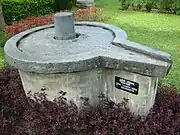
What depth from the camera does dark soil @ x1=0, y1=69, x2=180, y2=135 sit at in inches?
131

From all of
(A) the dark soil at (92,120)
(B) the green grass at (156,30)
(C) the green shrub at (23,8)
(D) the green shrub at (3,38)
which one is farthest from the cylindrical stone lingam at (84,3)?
(A) the dark soil at (92,120)

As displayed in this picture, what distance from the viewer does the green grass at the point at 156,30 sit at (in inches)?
223

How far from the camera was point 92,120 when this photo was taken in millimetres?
3457

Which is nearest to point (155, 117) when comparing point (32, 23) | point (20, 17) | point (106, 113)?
point (106, 113)

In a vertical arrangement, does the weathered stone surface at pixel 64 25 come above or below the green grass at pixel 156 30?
above

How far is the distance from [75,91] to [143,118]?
0.83 metres

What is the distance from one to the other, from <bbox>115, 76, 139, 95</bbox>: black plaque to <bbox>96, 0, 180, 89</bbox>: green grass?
1.47 meters

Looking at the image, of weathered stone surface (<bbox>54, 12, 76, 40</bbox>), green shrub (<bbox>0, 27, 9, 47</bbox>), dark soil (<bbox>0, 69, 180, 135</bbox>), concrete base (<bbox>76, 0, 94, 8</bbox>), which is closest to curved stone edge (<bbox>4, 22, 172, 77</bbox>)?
dark soil (<bbox>0, 69, 180, 135</bbox>)

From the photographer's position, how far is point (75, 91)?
3.55 m

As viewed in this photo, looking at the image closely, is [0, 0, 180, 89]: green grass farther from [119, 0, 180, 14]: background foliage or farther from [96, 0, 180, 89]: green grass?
[119, 0, 180, 14]: background foliage

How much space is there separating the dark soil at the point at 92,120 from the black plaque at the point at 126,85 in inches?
7.5

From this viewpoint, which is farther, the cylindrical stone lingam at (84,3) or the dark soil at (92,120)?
the cylindrical stone lingam at (84,3)

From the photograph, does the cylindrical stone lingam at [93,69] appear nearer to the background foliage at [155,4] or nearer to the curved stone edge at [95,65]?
the curved stone edge at [95,65]

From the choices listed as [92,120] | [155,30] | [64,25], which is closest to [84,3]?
[155,30]
